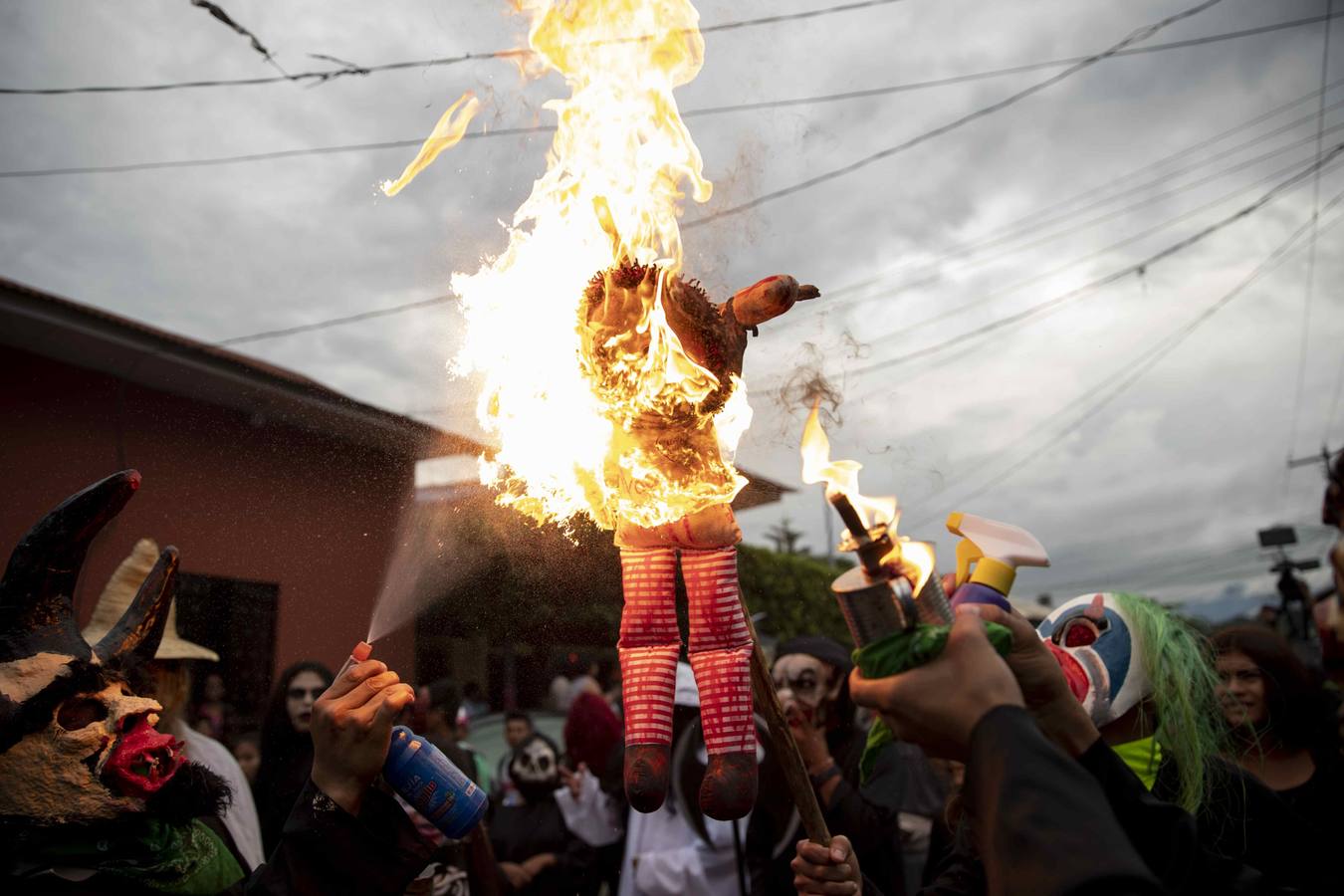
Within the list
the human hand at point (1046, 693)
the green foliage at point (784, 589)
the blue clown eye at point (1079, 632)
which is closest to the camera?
the human hand at point (1046, 693)

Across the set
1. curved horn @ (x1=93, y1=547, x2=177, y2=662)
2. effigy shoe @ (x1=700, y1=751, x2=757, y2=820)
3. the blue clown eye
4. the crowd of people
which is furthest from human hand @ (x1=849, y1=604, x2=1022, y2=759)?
curved horn @ (x1=93, y1=547, x2=177, y2=662)

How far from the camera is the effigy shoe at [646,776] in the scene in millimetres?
2465

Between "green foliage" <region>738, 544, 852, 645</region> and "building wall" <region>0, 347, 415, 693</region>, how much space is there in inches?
373

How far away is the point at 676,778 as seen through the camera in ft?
15.2

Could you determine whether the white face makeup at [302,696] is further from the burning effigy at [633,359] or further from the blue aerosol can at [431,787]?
the blue aerosol can at [431,787]

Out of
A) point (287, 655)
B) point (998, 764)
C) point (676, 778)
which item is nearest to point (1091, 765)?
point (998, 764)

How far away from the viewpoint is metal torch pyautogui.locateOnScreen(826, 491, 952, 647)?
1435 mm

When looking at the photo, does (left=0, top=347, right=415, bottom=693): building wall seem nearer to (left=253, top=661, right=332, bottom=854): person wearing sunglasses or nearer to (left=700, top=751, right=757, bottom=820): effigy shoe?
(left=253, top=661, right=332, bottom=854): person wearing sunglasses

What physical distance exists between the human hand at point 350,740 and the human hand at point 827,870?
46.0 inches

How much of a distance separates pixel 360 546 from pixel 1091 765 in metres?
3.58

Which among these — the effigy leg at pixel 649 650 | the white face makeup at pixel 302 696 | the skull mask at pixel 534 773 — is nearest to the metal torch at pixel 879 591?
the effigy leg at pixel 649 650

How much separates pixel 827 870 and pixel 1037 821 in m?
1.47

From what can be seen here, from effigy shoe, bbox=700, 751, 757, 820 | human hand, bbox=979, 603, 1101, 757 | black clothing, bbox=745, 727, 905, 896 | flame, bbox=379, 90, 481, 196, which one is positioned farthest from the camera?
black clothing, bbox=745, 727, 905, 896

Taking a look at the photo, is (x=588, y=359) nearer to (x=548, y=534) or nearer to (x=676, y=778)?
(x=548, y=534)
